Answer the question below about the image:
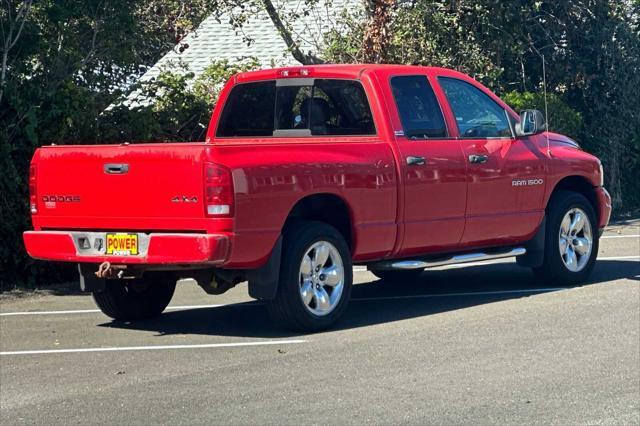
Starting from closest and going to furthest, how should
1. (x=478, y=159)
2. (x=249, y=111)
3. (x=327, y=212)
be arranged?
1. (x=327, y=212)
2. (x=478, y=159)
3. (x=249, y=111)

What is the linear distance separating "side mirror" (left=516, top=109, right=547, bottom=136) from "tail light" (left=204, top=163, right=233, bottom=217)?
3.68 meters

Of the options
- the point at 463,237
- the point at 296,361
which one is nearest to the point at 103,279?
the point at 296,361

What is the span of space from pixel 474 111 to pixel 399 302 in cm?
191

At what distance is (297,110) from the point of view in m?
12.0

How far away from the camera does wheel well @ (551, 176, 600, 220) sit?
1316 centimetres

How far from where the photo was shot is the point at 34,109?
1375cm

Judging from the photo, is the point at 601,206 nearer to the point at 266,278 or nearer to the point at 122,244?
the point at 266,278

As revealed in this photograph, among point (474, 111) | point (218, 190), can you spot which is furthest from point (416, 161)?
point (218, 190)

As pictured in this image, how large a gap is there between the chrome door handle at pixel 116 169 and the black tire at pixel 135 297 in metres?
1.08

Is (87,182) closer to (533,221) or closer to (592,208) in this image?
(533,221)

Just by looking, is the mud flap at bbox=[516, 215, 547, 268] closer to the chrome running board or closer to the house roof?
the chrome running board

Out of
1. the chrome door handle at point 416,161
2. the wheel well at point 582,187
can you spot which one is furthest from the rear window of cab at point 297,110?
the wheel well at point 582,187

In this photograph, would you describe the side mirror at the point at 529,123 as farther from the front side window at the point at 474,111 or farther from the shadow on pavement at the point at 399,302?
the shadow on pavement at the point at 399,302

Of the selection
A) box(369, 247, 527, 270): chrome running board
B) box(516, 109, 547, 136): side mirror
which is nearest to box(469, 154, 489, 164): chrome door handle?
box(516, 109, 547, 136): side mirror
